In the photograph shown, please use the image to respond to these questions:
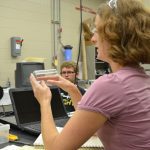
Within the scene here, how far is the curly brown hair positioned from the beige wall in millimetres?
3544

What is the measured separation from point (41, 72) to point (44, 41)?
3775 mm

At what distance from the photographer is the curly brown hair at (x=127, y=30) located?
0.95m

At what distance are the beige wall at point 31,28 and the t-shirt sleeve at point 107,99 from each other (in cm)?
357

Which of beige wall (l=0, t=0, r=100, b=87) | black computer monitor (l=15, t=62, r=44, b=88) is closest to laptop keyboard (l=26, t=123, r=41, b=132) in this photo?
black computer monitor (l=15, t=62, r=44, b=88)

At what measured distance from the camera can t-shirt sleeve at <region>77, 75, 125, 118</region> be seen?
35.3 inches

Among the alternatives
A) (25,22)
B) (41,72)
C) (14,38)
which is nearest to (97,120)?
(41,72)

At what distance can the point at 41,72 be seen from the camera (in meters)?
1.25

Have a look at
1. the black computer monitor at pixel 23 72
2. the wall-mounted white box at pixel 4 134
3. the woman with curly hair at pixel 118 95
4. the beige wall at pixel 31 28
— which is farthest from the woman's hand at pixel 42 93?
the beige wall at pixel 31 28

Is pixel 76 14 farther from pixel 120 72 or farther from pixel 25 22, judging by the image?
pixel 120 72

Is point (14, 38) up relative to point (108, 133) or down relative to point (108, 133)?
up

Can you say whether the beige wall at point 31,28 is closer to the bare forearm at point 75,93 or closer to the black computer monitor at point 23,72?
the black computer monitor at point 23,72

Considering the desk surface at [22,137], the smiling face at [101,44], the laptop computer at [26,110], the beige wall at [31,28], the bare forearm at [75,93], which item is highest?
the beige wall at [31,28]

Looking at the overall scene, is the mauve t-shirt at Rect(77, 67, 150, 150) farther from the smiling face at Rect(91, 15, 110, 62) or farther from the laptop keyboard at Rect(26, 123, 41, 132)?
the laptop keyboard at Rect(26, 123, 41, 132)

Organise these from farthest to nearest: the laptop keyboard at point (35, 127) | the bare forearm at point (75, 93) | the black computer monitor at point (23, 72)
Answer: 1. the black computer monitor at point (23, 72)
2. the laptop keyboard at point (35, 127)
3. the bare forearm at point (75, 93)
